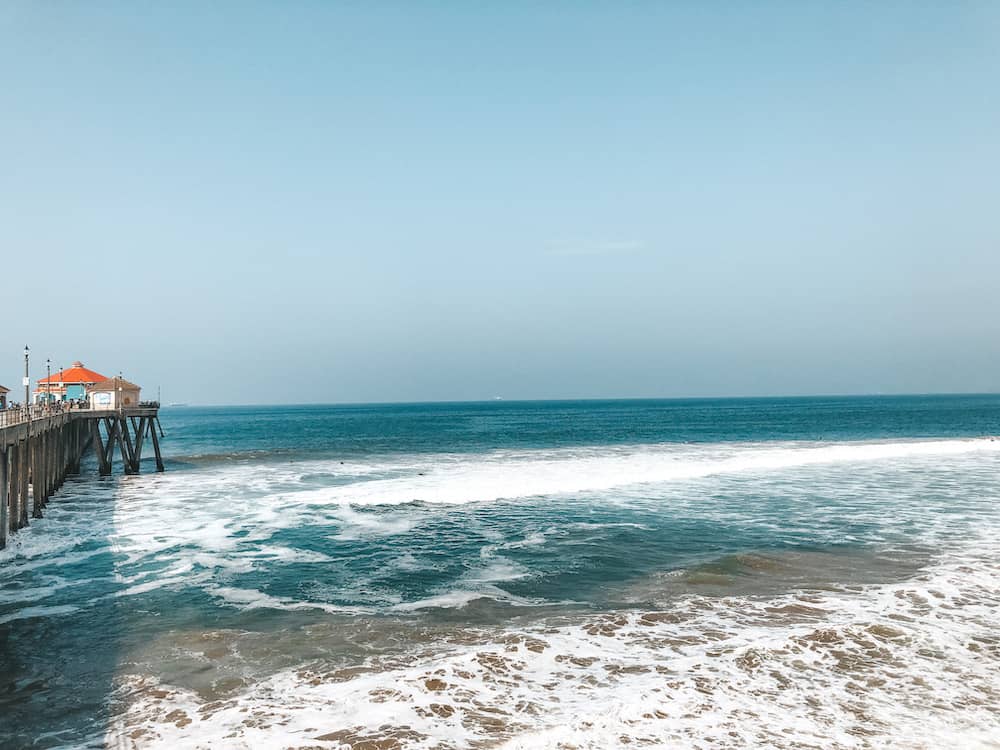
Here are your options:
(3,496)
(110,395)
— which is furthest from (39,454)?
(110,395)

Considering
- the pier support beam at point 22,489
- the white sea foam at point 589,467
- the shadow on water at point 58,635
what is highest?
the pier support beam at point 22,489

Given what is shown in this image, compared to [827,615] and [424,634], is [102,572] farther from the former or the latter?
[827,615]

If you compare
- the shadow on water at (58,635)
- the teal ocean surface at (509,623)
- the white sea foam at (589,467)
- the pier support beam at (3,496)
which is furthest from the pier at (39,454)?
the white sea foam at (589,467)

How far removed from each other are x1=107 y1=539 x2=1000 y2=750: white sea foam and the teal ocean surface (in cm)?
5

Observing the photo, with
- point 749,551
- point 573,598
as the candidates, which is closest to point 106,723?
point 573,598

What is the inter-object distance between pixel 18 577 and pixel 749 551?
67.4 ft

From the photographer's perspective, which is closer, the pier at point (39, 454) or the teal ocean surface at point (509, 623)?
the teal ocean surface at point (509, 623)

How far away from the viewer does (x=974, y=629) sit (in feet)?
42.0

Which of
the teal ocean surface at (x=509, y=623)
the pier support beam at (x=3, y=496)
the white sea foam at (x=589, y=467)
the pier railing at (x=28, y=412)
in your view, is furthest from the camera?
the white sea foam at (x=589, y=467)

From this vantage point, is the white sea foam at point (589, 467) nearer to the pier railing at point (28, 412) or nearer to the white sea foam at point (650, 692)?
the pier railing at point (28, 412)

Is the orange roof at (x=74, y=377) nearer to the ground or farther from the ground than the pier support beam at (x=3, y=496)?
farther from the ground

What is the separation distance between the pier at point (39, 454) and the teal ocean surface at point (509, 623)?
1.18 metres

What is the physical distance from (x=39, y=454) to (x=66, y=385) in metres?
21.7

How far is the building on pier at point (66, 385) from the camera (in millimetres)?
46500
